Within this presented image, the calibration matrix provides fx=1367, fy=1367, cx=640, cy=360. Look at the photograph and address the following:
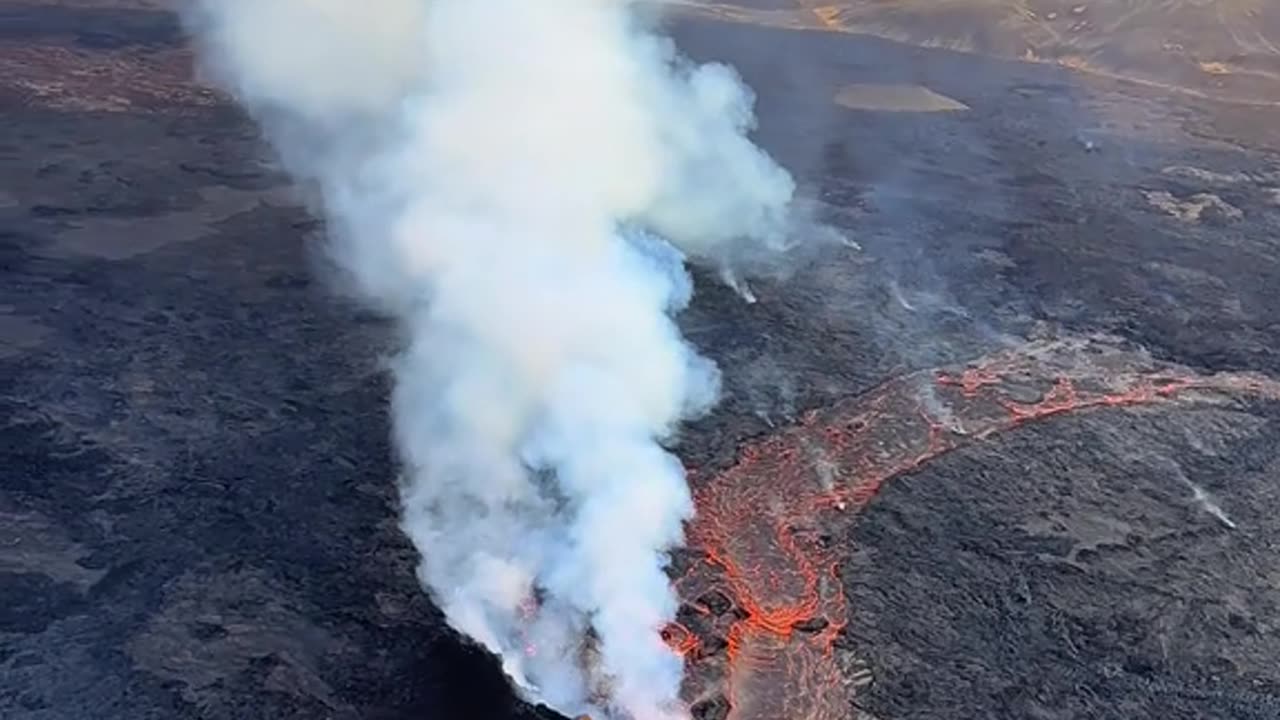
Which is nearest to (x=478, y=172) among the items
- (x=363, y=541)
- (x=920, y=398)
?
(x=363, y=541)

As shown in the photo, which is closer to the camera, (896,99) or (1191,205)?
(1191,205)

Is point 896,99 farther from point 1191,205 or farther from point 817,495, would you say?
point 817,495

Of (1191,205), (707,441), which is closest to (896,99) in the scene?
(1191,205)

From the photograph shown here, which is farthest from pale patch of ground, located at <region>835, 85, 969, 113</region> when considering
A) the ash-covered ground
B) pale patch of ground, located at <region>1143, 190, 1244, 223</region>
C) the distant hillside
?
pale patch of ground, located at <region>1143, 190, 1244, 223</region>

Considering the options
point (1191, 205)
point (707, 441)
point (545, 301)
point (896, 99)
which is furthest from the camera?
point (896, 99)

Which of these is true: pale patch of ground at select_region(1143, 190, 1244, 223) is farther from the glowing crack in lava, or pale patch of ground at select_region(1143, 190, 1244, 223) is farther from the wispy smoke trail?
the glowing crack in lava

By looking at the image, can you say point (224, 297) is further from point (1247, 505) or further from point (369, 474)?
point (1247, 505)

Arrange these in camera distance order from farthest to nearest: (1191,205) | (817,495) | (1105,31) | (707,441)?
(1105,31)
(1191,205)
(707,441)
(817,495)
